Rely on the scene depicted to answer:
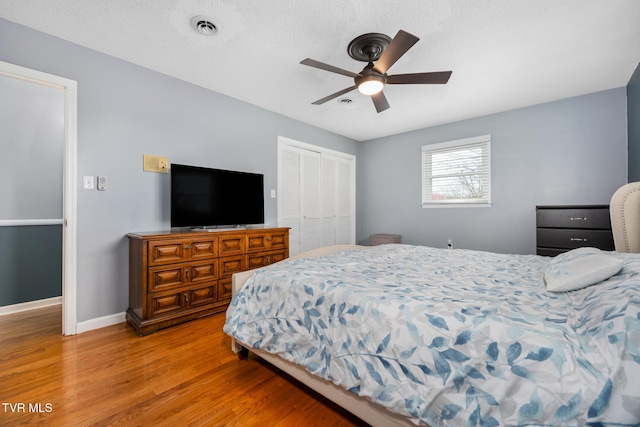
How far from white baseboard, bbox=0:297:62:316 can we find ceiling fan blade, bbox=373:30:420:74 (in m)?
4.23

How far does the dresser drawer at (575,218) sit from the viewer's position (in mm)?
2725

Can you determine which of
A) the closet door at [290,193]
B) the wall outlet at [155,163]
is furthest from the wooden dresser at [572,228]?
the wall outlet at [155,163]

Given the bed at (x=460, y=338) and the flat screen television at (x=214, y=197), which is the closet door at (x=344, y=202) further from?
the bed at (x=460, y=338)

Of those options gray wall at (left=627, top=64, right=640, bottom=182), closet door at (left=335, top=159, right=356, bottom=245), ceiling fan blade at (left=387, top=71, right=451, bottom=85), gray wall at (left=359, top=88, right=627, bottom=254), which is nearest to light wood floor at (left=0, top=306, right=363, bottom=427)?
ceiling fan blade at (left=387, top=71, right=451, bottom=85)

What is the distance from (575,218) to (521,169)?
1.09m

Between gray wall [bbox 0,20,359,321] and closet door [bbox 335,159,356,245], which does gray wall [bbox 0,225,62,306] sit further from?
closet door [bbox 335,159,356,245]

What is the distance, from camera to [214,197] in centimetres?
304

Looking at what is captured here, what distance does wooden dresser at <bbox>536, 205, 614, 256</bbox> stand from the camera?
2.72 m

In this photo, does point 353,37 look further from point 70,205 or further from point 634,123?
point 634,123

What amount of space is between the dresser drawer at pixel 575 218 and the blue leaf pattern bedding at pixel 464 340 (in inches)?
71.1

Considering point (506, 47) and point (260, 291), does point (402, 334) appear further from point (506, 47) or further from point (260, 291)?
point (506, 47)

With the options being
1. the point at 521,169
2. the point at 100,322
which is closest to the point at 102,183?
the point at 100,322

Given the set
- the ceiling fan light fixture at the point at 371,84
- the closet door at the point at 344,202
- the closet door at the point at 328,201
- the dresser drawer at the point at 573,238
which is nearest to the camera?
the ceiling fan light fixture at the point at 371,84

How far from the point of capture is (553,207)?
2.97 meters
